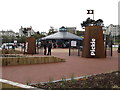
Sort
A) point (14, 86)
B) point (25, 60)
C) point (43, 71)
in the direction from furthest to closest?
point (25, 60)
point (43, 71)
point (14, 86)

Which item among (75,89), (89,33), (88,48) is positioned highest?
(89,33)

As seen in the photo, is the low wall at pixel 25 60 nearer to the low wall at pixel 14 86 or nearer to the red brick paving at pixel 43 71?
the red brick paving at pixel 43 71

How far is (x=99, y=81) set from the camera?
20.2 feet

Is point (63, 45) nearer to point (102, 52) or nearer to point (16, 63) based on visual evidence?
point (102, 52)

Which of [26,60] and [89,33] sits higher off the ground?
[89,33]

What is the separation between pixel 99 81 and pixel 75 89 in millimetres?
1270

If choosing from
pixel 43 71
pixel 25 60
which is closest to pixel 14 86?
pixel 43 71

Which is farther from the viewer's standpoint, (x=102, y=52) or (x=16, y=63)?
(x=102, y=52)

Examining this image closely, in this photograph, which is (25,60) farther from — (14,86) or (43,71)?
(14,86)

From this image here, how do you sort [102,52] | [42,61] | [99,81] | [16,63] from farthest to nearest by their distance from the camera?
[102,52] → [42,61] → [16,63] → [99,81]

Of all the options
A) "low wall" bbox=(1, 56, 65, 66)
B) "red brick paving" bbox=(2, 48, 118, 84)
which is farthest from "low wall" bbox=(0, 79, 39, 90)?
"low wall" bbox=(1, 56, 65, 66)

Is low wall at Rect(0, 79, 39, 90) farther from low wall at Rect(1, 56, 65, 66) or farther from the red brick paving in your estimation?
low wall at Rect(1, 56, 65, 66)

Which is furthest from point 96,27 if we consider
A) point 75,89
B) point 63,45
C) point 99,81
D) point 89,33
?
point 63,45

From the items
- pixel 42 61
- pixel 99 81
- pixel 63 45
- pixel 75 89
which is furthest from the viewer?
pixel 63 45
